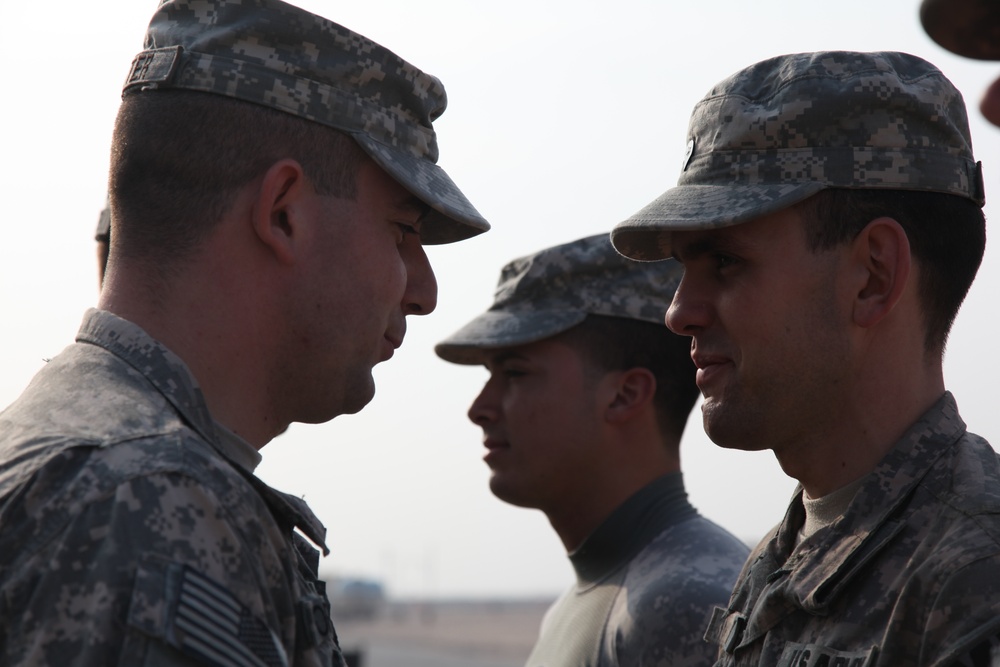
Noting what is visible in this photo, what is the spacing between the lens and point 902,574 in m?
2.87

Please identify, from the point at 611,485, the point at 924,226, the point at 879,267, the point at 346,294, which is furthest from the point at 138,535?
the point at 611,485

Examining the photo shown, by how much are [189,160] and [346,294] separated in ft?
1.58

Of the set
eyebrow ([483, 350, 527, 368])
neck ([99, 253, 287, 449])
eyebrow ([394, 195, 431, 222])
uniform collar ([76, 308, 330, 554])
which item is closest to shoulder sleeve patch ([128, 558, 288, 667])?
uniform collar ([76, 308, 330, 554])

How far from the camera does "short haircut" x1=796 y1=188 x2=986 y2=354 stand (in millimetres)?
3314

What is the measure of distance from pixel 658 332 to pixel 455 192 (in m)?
2.64

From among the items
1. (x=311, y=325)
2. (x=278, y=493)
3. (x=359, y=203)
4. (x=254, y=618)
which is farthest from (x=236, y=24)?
(x=254, y=618)

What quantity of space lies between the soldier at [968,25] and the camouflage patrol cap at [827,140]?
5.76 ft

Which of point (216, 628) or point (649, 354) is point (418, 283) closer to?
point (216, 628)

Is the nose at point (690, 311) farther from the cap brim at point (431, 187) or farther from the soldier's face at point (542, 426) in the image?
the soldier's face at point (542, 426)

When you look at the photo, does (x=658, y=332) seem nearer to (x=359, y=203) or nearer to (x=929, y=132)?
(x=929, y=132)

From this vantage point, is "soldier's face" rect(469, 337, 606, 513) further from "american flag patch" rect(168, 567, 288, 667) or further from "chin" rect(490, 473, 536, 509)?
"american flag patch" rect(168, 567, 288, 667)

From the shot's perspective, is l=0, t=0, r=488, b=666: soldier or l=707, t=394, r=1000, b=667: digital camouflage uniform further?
l=707, t=394, r=1000, b=667: digital camouflage uniform

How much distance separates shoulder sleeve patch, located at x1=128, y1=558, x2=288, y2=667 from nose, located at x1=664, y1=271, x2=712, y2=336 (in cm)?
171

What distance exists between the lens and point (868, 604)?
2.90 m
